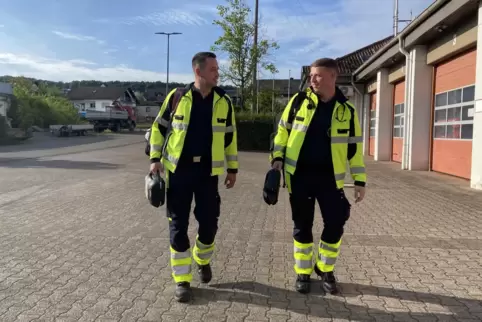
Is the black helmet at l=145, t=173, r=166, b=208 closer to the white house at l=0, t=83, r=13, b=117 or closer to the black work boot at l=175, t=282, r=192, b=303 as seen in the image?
the black work boot at l=175, t=282, r=192, b=303

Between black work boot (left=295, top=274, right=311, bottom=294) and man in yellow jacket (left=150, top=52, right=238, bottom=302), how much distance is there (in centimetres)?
89

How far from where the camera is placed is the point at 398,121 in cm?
1806

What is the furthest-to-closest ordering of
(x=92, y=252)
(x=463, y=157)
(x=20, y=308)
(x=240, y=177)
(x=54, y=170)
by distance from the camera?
(x=54, y=170) → (x=240, y=177) → (x=463, y=157) → (x=92, y=252) → (x=20, y=308)

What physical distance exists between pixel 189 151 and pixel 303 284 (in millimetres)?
1489

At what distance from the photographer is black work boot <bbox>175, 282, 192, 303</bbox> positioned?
3850mm

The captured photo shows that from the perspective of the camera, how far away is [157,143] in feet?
13.2

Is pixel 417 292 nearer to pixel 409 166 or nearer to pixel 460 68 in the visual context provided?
pixel 460 68

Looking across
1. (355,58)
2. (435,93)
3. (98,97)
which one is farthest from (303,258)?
(98,97)

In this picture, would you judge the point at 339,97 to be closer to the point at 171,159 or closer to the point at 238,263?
the point at 171,159

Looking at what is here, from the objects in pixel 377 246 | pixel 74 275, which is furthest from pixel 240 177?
pixel 74 275

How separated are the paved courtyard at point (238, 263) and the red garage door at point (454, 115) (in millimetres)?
3197

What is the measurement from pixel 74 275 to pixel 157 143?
1.56 m

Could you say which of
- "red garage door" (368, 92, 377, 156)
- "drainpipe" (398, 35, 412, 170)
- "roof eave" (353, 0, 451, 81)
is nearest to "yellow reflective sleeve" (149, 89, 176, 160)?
"roof eave" (353, 0, 451, 81)

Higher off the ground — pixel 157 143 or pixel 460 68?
pixel 460 68
